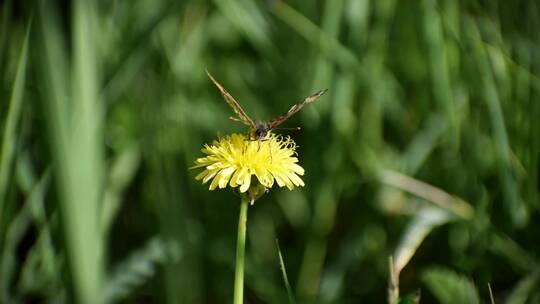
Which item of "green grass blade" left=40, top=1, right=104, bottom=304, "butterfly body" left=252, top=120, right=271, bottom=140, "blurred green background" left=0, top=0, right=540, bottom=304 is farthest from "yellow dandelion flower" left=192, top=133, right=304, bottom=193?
"blurred green background" left=0, top=0, right=540, bottom=304

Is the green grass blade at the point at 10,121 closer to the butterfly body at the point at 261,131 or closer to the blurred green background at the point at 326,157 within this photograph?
the blurred green background at the point at 326,157

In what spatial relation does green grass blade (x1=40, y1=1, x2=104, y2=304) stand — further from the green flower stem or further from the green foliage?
the green foliage

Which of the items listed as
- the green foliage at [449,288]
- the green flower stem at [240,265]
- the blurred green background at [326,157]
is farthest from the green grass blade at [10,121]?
the green foliage at [449,288]

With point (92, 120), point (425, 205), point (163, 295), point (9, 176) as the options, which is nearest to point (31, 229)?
point (163, 295)

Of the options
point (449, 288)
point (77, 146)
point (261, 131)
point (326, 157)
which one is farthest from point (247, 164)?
point (326, 157)

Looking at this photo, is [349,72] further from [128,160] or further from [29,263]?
[29,263]

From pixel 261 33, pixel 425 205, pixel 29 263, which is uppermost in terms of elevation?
pixel 261 33

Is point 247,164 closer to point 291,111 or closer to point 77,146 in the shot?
point 291,111
